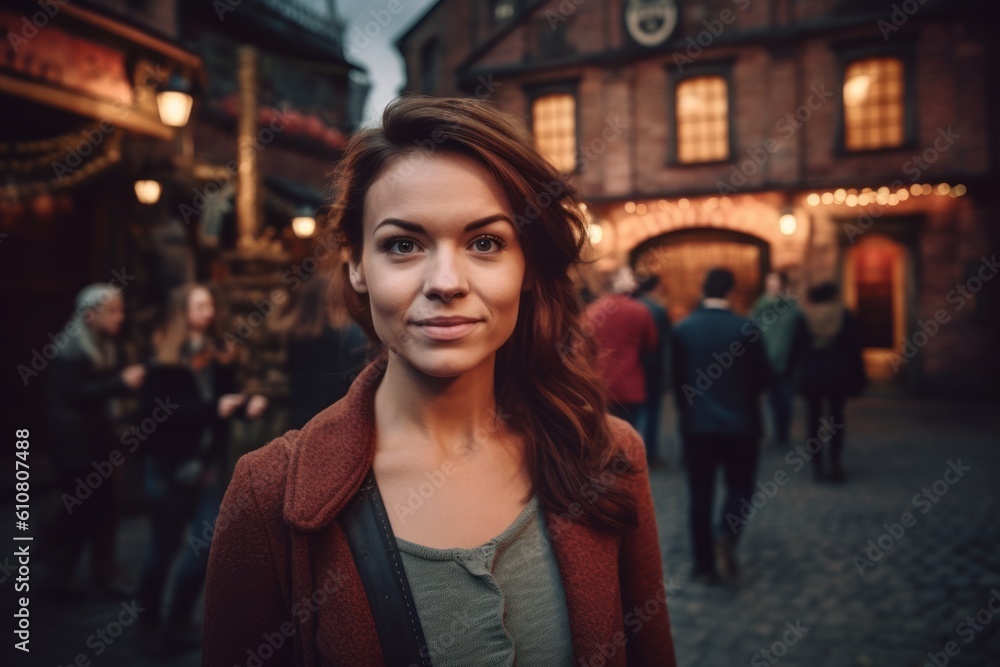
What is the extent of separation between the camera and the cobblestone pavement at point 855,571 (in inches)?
147

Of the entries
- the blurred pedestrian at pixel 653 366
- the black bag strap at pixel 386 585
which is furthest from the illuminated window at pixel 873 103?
the black bag strap at pixel 386 585

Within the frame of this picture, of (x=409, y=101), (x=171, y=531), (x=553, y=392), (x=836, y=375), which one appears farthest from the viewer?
(x=836, y=375)

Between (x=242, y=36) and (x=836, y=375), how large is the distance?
13.5 m

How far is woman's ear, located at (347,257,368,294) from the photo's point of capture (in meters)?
1.43

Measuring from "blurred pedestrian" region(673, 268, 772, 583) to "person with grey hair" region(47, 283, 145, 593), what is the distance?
148 inches

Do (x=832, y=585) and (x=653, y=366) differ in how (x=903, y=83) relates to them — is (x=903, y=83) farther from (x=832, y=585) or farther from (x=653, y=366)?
(x=832, y=585)

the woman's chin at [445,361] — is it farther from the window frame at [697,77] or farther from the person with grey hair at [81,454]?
the window frame at [697,77]

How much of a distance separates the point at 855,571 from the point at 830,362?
9.39ft

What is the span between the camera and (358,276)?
144 cm

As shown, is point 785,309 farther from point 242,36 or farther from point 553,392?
point 242,36

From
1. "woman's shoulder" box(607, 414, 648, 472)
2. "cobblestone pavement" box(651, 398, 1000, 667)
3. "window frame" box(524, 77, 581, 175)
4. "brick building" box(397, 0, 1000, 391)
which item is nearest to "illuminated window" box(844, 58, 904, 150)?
"brick building" box(397, 0, 1000, 391)

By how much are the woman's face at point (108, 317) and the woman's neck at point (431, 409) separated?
4119 millimetres

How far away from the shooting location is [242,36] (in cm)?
1459

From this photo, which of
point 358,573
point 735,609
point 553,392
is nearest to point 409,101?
point 553,392
